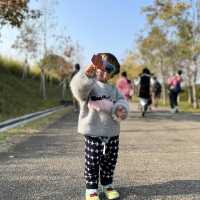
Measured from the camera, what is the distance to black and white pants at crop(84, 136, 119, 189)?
564 centimetres

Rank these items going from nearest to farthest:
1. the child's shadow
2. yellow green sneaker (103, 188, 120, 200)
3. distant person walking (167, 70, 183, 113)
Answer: yellow green sneaker (103, 188, 120, 200) < the child's shadow < distant person walking (167, 70, 183, 113)

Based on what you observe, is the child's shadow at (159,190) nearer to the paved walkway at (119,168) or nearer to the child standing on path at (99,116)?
the paved walkway at (119,168)

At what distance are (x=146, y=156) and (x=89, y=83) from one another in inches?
142

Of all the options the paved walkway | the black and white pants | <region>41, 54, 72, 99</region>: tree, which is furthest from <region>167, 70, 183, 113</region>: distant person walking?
the black and white pants

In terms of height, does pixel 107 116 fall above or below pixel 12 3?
below

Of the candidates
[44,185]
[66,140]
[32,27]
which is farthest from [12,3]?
[32,27]

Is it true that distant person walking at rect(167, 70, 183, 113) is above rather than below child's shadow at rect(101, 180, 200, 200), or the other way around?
above

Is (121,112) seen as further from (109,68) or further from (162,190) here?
(162,190)

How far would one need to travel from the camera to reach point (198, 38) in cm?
2961

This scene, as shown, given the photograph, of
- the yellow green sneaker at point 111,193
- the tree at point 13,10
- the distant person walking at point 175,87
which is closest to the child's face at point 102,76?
the yellow green sneaker at point 111,193

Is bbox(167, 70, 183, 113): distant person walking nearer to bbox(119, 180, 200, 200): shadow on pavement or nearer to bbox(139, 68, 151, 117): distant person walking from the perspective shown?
bbox(139, 68, 151, 117): distant person walking

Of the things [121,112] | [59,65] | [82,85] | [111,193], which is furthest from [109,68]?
[59,65]

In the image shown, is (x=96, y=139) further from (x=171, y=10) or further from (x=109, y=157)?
(x=171, y=10)

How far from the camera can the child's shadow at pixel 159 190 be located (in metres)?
5.78
